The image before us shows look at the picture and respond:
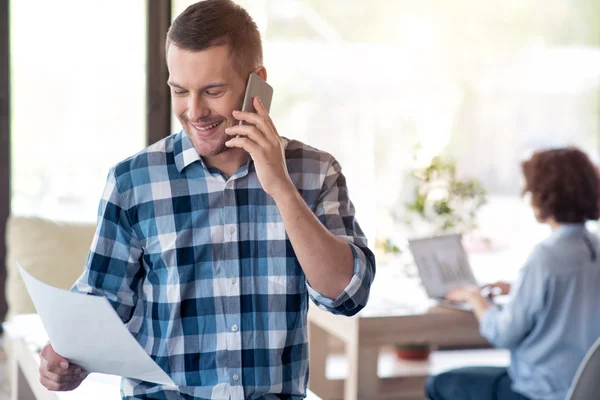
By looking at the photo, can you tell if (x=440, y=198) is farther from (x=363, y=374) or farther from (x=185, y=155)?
(x=185, y=155)

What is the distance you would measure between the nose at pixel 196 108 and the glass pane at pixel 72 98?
273cm

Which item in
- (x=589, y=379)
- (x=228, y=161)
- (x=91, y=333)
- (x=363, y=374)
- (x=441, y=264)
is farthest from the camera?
(x=441, y=264)

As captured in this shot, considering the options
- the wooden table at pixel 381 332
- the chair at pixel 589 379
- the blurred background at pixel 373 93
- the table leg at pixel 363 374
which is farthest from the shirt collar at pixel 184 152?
the blurred background at pixel 373 93

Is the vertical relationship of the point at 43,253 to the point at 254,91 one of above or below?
below

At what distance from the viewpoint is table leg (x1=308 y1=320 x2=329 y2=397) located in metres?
3.12

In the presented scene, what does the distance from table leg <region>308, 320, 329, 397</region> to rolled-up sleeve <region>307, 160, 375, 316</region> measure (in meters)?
1.80

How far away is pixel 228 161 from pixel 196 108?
0.15 meters

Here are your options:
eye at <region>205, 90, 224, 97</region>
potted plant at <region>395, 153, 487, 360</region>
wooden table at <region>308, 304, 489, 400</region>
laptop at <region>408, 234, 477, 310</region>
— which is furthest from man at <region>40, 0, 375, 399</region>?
potted plant at <region>395, 153, 487, 360</region>

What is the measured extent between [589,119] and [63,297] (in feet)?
13.5

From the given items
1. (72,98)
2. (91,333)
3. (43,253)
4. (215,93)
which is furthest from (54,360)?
(72,98)

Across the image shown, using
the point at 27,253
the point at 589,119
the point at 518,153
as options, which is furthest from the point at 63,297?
the point at 589,119

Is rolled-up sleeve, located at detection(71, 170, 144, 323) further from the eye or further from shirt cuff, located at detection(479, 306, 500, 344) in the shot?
shirt cuff, located at detection(479, 306, 500, 344)

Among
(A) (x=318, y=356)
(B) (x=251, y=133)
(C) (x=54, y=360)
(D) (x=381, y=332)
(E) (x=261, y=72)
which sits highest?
(E) (x=261, y=72)

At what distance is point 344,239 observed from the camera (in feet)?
4.26
